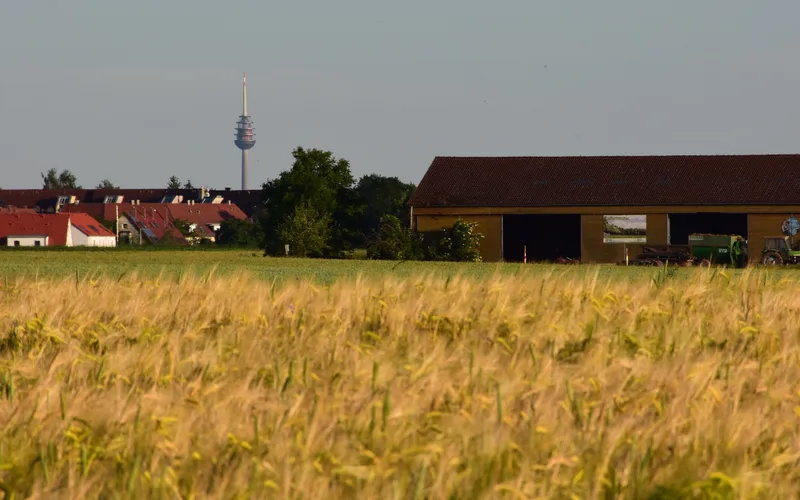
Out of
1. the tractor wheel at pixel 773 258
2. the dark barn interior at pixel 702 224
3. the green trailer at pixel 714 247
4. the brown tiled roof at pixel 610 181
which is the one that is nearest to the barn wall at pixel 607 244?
the brown tiled roof at pixel 610 181

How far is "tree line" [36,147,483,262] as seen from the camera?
6059cm

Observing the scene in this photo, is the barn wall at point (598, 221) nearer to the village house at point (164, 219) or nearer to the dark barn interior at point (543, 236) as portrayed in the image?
the dark barn interior at point (543, 236)

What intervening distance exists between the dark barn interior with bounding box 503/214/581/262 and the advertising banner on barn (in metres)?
3.88

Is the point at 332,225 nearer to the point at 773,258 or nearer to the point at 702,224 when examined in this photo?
the point at 702,224

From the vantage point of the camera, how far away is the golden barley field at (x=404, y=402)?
496 centimetres

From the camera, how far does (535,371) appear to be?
6.43 metres

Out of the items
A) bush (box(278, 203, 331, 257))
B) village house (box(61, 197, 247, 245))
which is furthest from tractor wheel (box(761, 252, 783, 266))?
village house (box(61, 197, 247, 245))

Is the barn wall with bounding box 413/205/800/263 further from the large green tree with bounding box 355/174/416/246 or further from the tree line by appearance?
the large green tree with bounding box 355/174/416/246

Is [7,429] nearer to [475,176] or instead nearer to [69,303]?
[69,303]

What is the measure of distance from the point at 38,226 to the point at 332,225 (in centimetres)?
8248

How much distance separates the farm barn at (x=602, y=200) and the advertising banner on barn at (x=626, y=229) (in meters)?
0.05

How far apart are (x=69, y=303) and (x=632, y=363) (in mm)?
5011

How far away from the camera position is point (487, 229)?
204ft

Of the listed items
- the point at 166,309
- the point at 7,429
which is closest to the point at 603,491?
the point at 7,429
